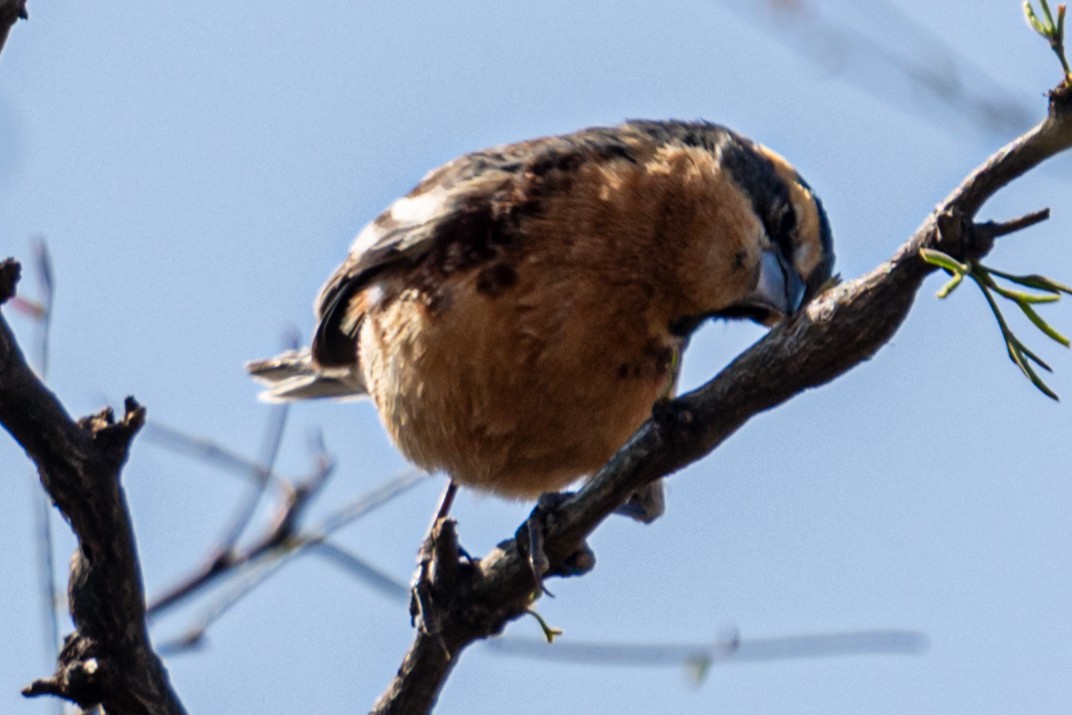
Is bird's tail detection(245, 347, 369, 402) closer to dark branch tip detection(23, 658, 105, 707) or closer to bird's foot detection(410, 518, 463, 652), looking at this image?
bird's foot detection(410, 518, 463, 652)

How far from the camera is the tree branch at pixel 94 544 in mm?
Result: 3146

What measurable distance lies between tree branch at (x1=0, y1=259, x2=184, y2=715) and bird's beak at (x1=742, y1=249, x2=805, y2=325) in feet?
7.21

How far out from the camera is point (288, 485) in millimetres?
4746

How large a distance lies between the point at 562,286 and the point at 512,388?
0.38 m

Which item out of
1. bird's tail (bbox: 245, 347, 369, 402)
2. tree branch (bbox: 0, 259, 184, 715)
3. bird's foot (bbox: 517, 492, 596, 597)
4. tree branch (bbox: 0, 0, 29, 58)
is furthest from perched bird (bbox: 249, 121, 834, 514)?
tree branch (bbox: 0, 0, 29, 58)

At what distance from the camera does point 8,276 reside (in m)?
2.94

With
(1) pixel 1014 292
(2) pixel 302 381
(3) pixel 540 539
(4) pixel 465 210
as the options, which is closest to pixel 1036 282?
(1) pixel 1014 292

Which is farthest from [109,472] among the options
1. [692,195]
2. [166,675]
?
[692,195]

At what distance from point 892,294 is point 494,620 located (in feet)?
5.32

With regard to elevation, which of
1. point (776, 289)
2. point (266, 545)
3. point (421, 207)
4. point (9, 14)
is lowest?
point (266, 545)

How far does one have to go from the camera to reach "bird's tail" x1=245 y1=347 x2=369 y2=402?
6103 mm

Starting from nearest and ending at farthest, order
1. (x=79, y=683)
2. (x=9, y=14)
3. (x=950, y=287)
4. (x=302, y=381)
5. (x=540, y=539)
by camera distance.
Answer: (x=950, y=287) → (x=9, y=14) → (x=79, y=683) → (x=540, y=539) → (x=302, y=381)

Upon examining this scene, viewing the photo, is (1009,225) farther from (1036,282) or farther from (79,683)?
(79,683)

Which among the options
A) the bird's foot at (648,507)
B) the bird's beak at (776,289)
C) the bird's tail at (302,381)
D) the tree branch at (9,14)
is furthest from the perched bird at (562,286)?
the tree branch at (9,14)
